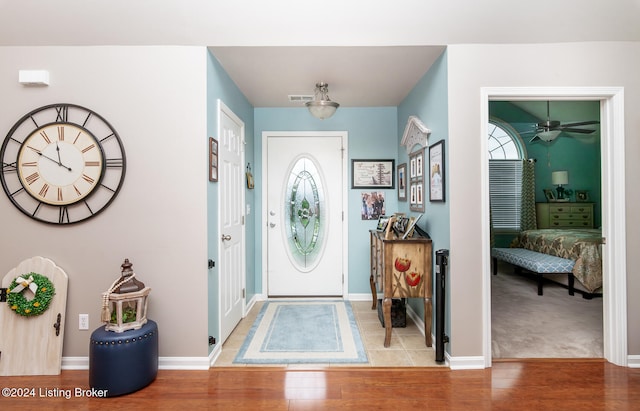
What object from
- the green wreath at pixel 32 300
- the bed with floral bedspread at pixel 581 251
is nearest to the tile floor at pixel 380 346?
the green wreath at pixel 32 300

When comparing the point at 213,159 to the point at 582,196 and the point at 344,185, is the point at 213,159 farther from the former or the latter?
the point at 582,196

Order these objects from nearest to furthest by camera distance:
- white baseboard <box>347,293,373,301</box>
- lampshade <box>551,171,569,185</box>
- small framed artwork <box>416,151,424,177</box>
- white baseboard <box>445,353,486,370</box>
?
white baseboard <box>445,353,486,370</box> < small framed artwork <box>416,151,424,177</box> < white baseboard <box>347,293,373,301</box> < lampshade <box>551,171,569,185</box>

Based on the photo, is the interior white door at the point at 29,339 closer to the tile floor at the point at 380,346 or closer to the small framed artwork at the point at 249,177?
the tile floor at the point at 380,346

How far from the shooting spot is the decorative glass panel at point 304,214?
4.19 metres

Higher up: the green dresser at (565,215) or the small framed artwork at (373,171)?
the small framed artwork at (373,171)

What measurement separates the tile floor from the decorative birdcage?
70 centimetres

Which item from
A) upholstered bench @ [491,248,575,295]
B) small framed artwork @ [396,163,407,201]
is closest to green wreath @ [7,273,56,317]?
small framed artwork @ [396,163,407,201]

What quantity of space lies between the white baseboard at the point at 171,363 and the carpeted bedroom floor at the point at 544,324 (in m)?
2.22

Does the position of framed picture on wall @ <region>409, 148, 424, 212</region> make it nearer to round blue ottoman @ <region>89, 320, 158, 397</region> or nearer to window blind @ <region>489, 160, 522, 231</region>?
round blue ottoman @ <region>89, 320, 158, 397</region>

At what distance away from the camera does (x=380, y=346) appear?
9.24 ft

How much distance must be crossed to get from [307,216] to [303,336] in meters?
1.56

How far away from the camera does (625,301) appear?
246 cm

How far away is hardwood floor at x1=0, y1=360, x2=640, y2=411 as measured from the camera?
2016mm

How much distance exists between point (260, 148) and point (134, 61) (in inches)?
73.3
